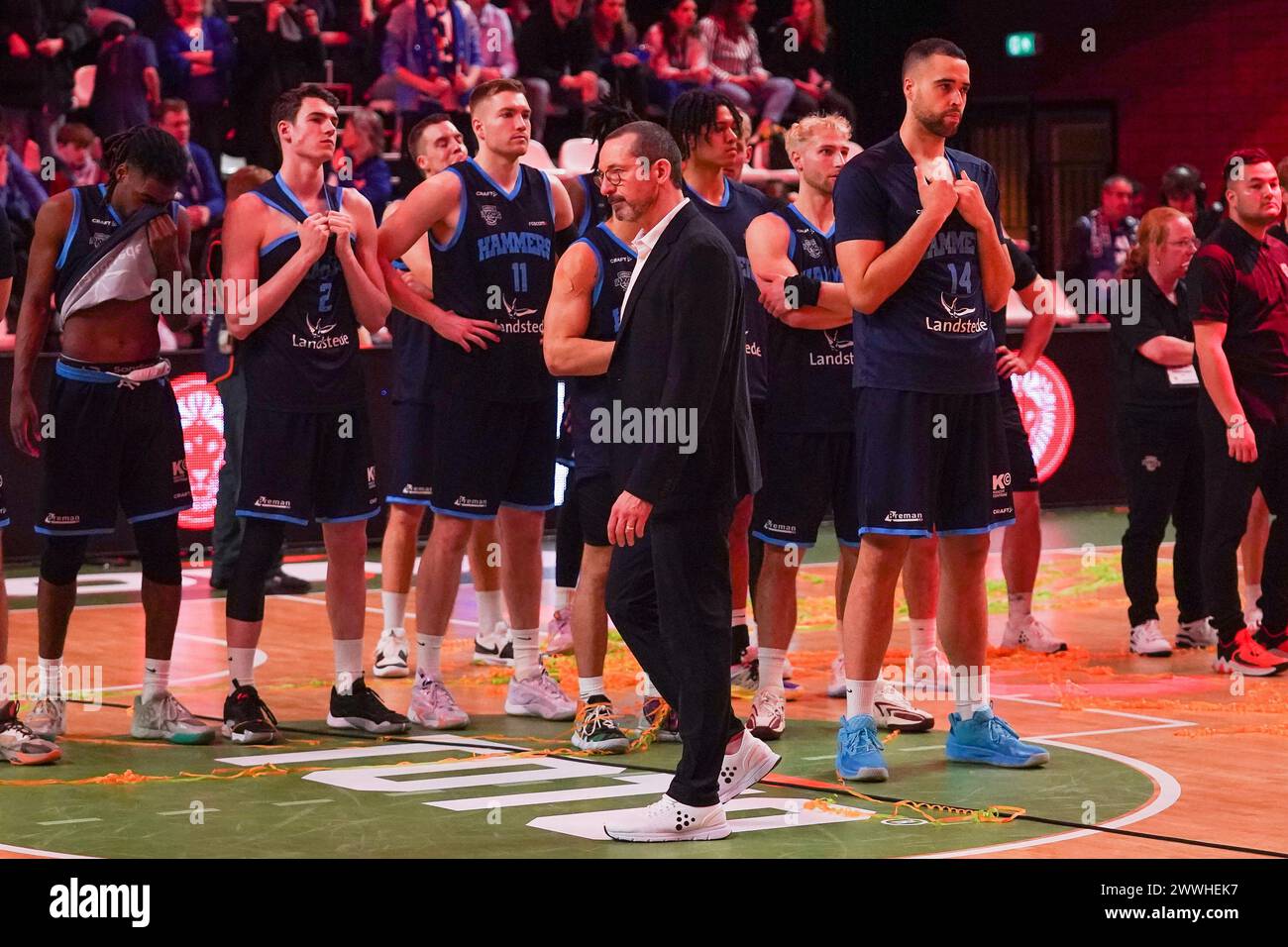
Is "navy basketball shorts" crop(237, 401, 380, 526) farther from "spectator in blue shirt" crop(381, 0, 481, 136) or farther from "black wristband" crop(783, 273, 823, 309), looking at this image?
"spectator in blue shirt" crop(381, 0, 481, 136)

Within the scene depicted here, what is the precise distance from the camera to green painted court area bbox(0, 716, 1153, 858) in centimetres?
561

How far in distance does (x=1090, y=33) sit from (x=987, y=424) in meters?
16.3

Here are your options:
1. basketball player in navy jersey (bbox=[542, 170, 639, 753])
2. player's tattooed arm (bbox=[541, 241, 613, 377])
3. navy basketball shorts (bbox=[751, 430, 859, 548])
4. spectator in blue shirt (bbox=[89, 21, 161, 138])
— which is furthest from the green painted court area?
spectator in blue shirt (bbox=[89, 21, 161, 138])

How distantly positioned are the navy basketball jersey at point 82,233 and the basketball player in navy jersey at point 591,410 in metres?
1.80

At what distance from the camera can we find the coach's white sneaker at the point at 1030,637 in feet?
30.9

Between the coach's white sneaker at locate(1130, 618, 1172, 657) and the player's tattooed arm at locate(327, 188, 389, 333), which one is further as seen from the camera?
the coach's white sneaker at locate(1130, 618, 1172, 657)

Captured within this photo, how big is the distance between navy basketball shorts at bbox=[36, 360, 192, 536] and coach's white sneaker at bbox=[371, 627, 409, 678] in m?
1.79

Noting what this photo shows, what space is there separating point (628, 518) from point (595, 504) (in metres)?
1.81

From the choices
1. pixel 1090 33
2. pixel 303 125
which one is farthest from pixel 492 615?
pixel 1090 33

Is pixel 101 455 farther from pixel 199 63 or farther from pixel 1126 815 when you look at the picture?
pixel 199 63

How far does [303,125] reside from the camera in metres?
7.38

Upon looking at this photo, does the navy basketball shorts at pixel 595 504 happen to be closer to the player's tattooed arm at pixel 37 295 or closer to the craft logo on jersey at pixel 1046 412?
the player's tattooed arm at pixel 37 295

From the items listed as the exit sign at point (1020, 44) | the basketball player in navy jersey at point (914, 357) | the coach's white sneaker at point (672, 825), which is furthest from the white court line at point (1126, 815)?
the exit sign at point (1020, 44)

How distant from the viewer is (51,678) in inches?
296
